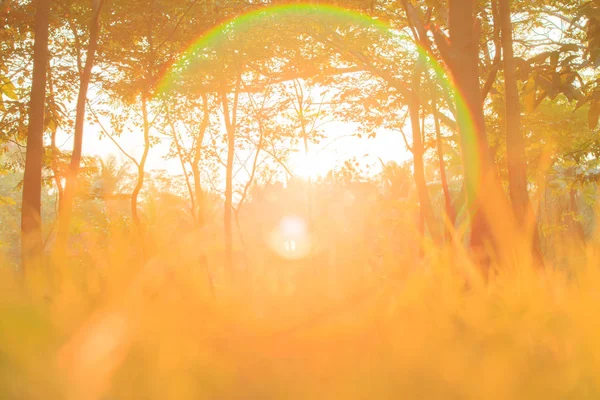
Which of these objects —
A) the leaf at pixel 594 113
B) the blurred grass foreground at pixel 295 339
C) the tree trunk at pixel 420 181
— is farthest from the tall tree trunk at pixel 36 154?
the leaf at pixel 594 113

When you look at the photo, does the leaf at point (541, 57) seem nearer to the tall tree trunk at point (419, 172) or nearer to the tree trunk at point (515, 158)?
the tree trunk at point (515, 158)

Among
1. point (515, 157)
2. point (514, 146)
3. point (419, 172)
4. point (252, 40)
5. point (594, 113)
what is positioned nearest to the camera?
point (594, 113)

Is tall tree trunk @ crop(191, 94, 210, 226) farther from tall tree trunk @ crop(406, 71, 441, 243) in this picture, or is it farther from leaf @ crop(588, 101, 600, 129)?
leaf @ crop(588, 101, 600, 129)

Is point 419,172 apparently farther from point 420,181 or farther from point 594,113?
point 594,113

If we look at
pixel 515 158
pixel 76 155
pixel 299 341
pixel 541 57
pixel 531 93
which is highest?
pixel 76 155

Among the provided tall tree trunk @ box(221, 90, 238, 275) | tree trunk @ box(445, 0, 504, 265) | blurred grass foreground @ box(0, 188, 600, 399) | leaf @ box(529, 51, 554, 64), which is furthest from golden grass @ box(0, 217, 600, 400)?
tall tree trunk @ box(221, 90, 238, 275)

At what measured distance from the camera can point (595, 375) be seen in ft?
10.5

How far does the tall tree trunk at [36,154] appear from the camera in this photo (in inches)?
337

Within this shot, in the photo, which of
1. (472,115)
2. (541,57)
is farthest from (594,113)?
(472,115)

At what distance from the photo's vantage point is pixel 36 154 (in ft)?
29.9

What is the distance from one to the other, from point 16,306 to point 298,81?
14.6 m

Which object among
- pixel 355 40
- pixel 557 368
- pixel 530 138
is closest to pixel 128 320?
pixel 557 368

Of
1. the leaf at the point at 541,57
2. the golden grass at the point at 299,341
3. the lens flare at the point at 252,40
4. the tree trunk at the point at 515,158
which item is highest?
the lens flare at the point at 252,40

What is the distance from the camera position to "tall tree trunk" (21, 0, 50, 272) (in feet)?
28.1
